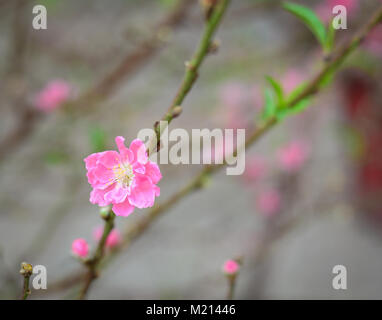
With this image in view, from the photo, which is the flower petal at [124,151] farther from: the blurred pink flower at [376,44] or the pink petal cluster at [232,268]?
the blurred pink flower at [376,44]

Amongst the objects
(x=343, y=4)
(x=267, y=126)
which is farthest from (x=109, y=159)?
(x=343, y=4)

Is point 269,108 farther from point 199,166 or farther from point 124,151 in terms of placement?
point 199,166

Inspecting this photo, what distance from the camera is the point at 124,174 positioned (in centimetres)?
55

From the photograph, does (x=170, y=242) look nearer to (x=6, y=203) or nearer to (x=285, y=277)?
(x=285, y=277)

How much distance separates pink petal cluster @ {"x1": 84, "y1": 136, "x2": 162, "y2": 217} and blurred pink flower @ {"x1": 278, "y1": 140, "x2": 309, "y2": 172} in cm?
134

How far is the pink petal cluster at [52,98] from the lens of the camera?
128 cm

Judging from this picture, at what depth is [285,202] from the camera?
183 cm

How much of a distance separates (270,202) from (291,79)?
58cm

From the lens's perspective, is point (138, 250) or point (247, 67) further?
point (138, 250)

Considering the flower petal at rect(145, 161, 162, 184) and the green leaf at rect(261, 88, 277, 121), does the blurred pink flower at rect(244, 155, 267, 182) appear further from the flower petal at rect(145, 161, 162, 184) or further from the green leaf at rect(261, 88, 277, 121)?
the flower petal at rect(145, 161, 162, 184)

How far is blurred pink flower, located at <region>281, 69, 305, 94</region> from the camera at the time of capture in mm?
1783

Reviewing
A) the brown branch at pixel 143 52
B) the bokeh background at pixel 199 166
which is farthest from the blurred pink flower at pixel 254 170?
the brown branch at pixel 143 52
